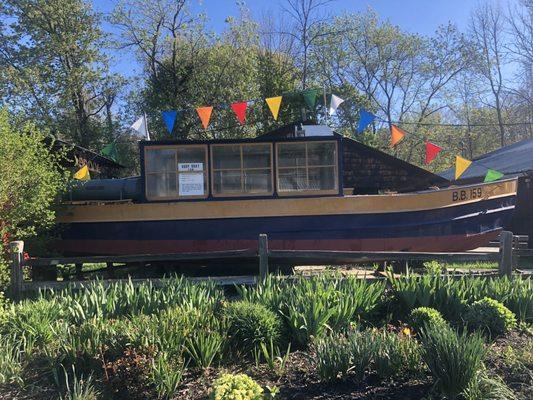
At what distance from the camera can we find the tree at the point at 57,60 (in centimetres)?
2242

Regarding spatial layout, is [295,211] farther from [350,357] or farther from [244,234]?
[350,357]

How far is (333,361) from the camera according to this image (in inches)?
134

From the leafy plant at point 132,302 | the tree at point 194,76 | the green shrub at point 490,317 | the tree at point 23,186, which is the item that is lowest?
the green shrub at point 490,317

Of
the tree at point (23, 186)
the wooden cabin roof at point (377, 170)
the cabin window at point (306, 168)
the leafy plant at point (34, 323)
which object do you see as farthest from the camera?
the wooden cabin roof at point (377, 170)

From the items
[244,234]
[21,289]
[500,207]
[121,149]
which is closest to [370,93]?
[121,149]

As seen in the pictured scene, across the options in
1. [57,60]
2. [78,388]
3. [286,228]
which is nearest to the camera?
[78,388]

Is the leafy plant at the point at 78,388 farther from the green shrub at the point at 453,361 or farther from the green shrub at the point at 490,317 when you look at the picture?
the green shrub at the point at 490,317

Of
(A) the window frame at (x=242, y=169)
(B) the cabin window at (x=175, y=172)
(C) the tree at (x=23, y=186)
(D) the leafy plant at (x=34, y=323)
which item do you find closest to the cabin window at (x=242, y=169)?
(A) the window frame at (x=242, y=169)

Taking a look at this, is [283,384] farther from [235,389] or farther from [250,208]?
[250,208]

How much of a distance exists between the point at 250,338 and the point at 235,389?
1.14 meters

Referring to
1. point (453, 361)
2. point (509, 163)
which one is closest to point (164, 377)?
point (453, 361)

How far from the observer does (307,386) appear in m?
3.44

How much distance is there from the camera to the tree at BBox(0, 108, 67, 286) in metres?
6.71

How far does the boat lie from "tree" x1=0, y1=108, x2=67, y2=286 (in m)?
0.97
